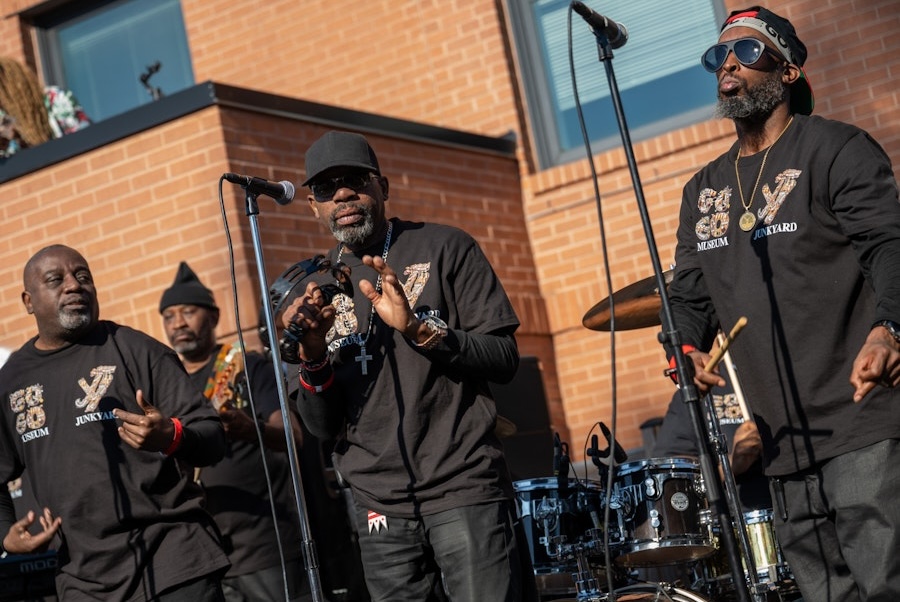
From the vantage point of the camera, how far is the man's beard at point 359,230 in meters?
4.52

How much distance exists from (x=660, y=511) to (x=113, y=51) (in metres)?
8.03

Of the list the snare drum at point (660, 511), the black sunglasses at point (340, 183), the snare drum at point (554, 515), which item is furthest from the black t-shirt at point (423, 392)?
the snare drum at point (660, 511)

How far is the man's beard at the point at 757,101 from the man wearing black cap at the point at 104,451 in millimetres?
2233

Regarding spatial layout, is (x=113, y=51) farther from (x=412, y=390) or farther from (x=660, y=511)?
(x=412, y=390)

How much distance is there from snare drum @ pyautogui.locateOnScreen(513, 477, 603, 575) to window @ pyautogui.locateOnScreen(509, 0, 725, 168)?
14.7 ft

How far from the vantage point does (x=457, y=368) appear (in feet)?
14.0

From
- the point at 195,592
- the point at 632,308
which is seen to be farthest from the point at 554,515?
the point at 195,592

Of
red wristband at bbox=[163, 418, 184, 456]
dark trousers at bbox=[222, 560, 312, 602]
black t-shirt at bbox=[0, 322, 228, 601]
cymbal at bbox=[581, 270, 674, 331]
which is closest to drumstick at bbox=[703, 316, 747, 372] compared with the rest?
red wristband at bbox=[163, 418, 184, 456]

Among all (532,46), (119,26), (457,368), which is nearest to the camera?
(457,368)

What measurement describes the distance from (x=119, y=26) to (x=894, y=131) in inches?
271

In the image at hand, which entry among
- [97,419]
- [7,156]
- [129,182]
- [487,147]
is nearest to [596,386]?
[487,147]

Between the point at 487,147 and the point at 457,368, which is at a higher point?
the point at 487,147

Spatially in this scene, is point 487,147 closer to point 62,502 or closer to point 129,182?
point 129,182

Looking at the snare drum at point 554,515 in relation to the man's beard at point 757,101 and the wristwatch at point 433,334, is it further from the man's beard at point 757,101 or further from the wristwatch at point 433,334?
the man's beard at point 757,101
